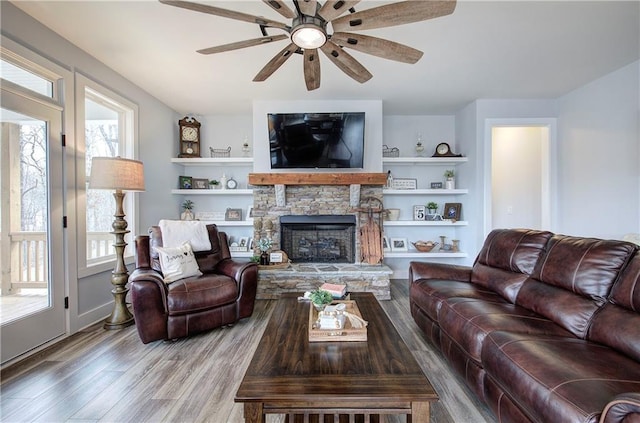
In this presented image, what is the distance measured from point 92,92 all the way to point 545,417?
438 centimetres

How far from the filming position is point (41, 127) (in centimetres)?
247

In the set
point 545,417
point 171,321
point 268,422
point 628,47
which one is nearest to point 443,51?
point 628,47

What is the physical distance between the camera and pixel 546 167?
13.8 ft

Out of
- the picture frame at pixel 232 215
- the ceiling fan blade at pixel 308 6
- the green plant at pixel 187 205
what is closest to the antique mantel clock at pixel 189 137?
the green plant at pixel 187 205

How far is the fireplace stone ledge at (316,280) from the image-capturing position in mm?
3773

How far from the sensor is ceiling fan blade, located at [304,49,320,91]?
6.27ft

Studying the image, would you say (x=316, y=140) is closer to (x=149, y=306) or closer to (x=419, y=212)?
(x=419, y=212)

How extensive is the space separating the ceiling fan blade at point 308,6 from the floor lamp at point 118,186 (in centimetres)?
236

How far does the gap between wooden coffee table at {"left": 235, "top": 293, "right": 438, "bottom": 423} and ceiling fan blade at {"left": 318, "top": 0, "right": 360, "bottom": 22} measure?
5.89 feet

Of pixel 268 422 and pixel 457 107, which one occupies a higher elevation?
pixel 457 107

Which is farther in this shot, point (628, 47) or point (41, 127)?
point (628, 47)

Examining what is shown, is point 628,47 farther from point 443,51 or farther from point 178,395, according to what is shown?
point 178,395

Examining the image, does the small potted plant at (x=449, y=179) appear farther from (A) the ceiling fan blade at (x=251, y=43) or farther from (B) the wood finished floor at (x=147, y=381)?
(A) the ceiling fan blade at (x=251, y=43)

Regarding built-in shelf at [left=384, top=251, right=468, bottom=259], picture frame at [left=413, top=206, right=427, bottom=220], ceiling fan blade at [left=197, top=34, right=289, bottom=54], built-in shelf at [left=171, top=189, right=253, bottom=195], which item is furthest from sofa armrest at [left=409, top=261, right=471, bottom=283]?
built-in shelf at [left=171, top=189, right=253, bottom=195]
